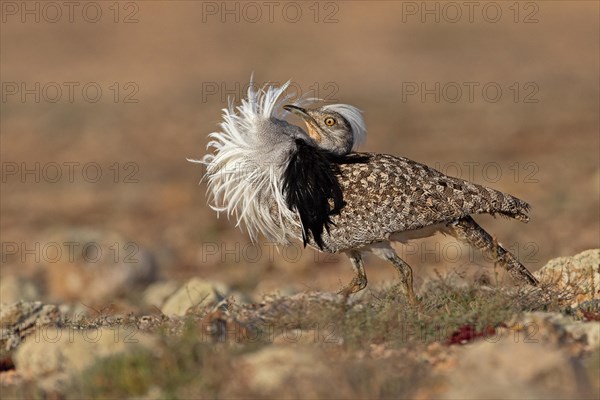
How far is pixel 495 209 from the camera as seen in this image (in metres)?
8.23

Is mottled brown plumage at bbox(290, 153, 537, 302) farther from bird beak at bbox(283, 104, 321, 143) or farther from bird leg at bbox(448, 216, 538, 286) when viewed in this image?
bird beak at bbox(283, 104, 321, 143)

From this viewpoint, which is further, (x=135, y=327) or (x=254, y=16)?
(x=254, y=16)

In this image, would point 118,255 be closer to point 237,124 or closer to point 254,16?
point 237,124

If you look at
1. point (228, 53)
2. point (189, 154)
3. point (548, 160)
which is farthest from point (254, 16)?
point (548, 160)

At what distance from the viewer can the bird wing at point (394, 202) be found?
7.98 meters

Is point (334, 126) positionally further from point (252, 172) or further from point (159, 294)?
point (159, 294)

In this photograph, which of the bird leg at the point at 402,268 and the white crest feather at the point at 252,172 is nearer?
the bird leg at the point at 402,268

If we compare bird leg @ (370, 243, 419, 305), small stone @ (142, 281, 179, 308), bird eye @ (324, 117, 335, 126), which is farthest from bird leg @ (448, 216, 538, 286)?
small stone @ (142, 281, 179, 308)

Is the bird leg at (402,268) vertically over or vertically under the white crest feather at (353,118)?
under

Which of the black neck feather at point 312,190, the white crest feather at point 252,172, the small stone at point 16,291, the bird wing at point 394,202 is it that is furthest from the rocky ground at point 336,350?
the small stone at point 16,291

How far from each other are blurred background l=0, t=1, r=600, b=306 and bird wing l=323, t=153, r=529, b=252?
81 cm

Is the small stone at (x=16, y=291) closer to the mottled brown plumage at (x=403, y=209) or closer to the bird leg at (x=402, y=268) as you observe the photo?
the mottled brown plumage at (x=403, y=209)

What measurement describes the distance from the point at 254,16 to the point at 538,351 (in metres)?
45.2

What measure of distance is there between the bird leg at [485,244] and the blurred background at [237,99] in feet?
1.23
